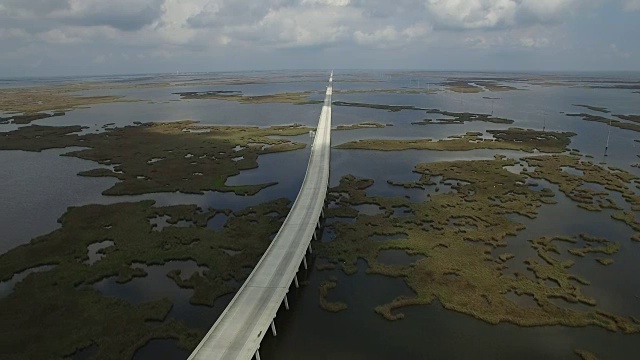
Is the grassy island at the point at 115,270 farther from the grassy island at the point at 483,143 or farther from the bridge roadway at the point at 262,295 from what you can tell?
the grassy island at the point at 483,143

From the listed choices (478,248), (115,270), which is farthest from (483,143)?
(115,270)

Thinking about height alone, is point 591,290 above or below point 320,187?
below

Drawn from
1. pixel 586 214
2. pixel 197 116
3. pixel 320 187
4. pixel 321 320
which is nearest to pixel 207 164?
pixel 320 187

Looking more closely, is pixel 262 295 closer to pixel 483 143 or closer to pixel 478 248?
pixel 478 248

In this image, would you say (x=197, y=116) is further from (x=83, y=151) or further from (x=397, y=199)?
(x=397, y=199)

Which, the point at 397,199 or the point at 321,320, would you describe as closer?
the point at 321,320

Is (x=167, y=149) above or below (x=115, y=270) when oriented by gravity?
above

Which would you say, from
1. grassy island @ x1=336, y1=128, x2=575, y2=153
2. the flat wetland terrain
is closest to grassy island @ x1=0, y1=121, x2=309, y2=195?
the flat wetland terrain
